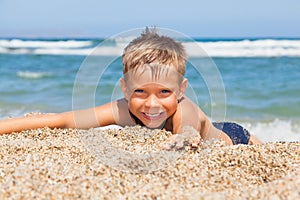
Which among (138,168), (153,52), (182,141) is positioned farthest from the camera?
(153,52)

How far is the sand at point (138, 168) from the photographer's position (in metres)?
1.82

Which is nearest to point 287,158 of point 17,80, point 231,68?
point 17,80

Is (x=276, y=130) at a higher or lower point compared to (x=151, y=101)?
lower

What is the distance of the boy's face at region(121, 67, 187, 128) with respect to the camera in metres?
2.68

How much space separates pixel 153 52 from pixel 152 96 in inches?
11.9

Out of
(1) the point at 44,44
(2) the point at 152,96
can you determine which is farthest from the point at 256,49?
(2) the point at 152,96

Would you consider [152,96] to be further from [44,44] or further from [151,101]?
[44,44]

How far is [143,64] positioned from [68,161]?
815 millimetres

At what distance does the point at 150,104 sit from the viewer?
8.80ft

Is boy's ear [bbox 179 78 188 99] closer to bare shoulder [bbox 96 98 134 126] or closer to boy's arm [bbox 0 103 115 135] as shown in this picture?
bare shoulder [bbox 96 98 134 126]

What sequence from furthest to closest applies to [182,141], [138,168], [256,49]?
[256,49] → [182,141] → [138,168]

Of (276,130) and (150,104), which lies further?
(276,130)

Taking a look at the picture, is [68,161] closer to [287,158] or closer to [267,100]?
[287,158]

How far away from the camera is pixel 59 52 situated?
21.8 metres
